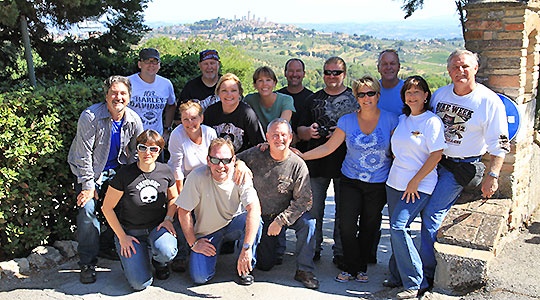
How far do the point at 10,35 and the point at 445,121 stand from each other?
5.31 meters

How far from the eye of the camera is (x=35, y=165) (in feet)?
13.5

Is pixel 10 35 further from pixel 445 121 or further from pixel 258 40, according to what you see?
pixel 258 40

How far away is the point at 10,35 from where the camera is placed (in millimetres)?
5824

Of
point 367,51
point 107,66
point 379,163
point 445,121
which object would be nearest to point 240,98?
point 379,163

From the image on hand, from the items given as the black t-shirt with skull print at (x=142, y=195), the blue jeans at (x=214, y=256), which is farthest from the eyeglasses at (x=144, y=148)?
the blue jeans at (x=214, y=256)

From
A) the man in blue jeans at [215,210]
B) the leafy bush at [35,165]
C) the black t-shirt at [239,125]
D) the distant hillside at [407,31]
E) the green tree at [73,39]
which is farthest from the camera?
the distant hillside at [407,31]

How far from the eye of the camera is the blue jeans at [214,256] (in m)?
3.99

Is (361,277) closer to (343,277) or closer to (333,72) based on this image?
(343,277)

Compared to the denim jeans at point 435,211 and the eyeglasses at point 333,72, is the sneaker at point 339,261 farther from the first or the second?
the eyeglasses at point 333,72

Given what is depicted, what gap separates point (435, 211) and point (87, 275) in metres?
3.05

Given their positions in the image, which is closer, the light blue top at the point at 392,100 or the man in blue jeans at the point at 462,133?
the man in blue jeans at the point at 462,133

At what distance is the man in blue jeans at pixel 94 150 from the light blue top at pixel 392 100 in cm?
239

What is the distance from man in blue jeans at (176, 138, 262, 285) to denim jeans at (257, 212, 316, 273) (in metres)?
0.19

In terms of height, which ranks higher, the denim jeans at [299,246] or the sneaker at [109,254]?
the denim jeans at [299,246]
